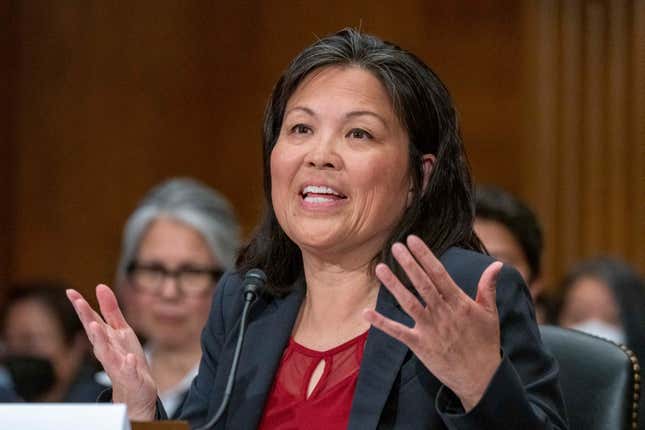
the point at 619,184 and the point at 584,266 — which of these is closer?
the point at 584,266

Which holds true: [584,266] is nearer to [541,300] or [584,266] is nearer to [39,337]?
[541,300]

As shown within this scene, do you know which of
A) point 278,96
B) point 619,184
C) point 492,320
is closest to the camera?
point 492,320

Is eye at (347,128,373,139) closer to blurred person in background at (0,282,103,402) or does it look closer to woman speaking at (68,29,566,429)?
woman speaking at (68,29,566,429)

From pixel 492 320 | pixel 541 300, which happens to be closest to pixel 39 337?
pixel 541 300

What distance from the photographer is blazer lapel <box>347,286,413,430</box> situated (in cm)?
225

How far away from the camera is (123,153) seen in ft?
22.2

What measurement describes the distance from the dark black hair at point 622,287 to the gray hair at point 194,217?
5.02 feet

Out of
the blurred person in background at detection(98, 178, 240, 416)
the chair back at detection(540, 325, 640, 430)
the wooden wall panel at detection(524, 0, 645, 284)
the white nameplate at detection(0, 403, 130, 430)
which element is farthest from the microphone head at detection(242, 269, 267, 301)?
the wooden wall panel at detection(524, 0, 645, 284)

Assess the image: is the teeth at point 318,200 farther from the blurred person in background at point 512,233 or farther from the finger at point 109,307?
the blurred person in background at point 512,233

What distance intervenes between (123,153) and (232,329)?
170 inches

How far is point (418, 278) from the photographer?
6.68 ft

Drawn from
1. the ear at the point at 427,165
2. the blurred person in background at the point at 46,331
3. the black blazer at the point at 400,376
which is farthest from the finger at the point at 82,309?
the blurred person in background at the point at 46,331

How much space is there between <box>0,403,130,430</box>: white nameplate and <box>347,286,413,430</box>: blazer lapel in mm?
520

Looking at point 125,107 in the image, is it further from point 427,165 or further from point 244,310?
point 244,310
